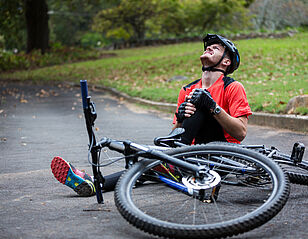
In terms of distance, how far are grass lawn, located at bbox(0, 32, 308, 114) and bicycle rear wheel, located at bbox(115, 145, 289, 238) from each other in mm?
5268

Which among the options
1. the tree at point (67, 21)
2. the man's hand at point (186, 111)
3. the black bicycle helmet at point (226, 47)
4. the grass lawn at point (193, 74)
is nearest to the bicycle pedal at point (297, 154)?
the man's hand at point (186, 111)

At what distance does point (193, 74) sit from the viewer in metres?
18.5

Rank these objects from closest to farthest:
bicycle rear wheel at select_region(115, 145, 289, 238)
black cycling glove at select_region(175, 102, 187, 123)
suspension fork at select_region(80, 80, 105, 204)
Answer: bicycle rear wheel at select_region(115, 145, 289, 238), suspension fork at select_region(80, 80, 105, 204), black cycling glove at select_region(175, 102, 187, 123)

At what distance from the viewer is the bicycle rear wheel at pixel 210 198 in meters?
2.98

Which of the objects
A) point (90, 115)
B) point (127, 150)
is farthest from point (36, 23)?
point (127, 150)

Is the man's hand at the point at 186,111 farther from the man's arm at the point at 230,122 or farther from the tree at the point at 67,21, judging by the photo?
the tree at the point at 67,21

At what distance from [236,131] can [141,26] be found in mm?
38793

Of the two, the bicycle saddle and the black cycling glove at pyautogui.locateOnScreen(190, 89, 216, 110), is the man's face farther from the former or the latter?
the bicycle saddle

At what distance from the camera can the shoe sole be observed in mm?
4297

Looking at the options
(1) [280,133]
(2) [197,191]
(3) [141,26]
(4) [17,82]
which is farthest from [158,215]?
(3) [141,26]

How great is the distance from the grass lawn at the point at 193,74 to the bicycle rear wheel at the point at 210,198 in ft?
17.3

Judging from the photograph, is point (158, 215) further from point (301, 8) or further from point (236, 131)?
point (301, 8)

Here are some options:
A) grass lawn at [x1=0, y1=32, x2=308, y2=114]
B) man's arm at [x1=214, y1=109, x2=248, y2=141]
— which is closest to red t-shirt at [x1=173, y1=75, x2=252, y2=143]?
man's arm at [x1=214, y1=109, x2=248, y2=141]

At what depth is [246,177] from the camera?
13.1 feet
